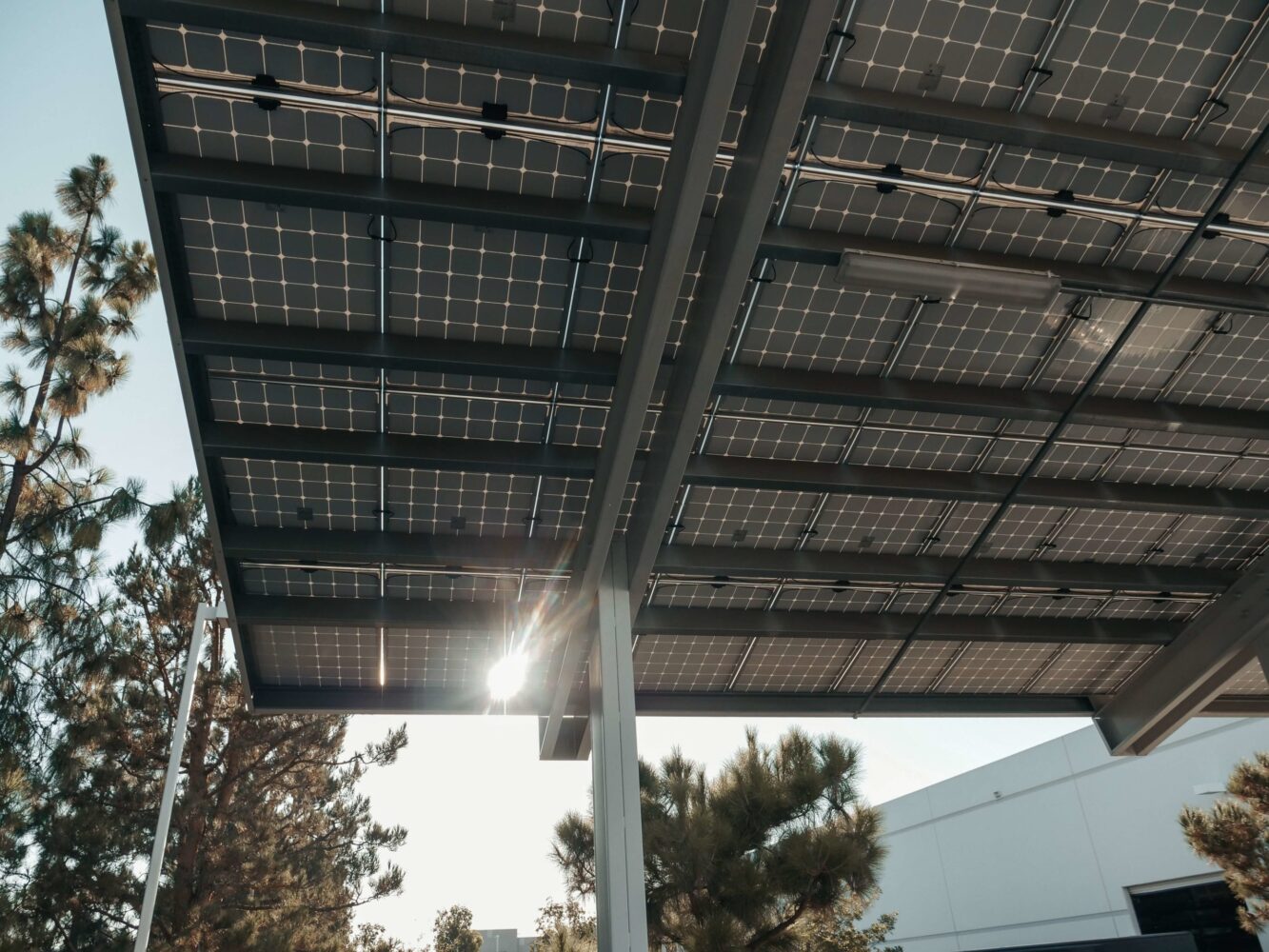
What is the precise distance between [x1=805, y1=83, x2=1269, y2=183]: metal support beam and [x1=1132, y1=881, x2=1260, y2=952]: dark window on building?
2263 centimetres

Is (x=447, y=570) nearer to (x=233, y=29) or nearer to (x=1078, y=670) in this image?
(x=233, y=29)

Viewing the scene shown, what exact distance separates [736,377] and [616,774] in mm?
4467

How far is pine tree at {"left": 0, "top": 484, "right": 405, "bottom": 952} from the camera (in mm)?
19906

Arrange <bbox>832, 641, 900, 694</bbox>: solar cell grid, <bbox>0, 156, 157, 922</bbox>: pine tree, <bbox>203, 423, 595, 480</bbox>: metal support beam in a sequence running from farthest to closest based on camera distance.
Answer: <bbox>0, 156, 157, 922</bbox>: pine tree
<bbox>832, 641, 900, 694</bbox>: solar cell grid
<bbox>203, 423, 595, 480</bbox>: metal support beam

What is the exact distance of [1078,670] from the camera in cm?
1602

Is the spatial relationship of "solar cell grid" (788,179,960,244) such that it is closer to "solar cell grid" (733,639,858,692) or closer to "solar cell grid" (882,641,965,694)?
"solar cell grid" (733,639,858,692)

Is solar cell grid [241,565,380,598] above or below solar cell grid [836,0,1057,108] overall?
below

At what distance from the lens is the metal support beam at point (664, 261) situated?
6.81 m

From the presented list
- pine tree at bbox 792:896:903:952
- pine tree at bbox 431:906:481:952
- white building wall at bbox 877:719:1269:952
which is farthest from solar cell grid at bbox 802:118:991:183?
pine tree at bbox 431:906:481:952

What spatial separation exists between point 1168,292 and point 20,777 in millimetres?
19537

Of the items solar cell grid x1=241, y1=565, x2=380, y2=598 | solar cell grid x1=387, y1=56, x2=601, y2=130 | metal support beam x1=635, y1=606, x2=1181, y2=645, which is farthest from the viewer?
metal support beam x1=635, y1=606, x2=1181, y2=645

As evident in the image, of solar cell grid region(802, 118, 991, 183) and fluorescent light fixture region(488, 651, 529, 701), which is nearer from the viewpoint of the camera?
solar cell grid region(802, 118, 991, 183)

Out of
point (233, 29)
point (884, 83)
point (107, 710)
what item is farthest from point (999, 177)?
point (107, 710)

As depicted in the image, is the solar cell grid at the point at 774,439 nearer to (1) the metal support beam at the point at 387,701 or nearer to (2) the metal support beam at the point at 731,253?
(2) the metal support beam at the point at 731,253
